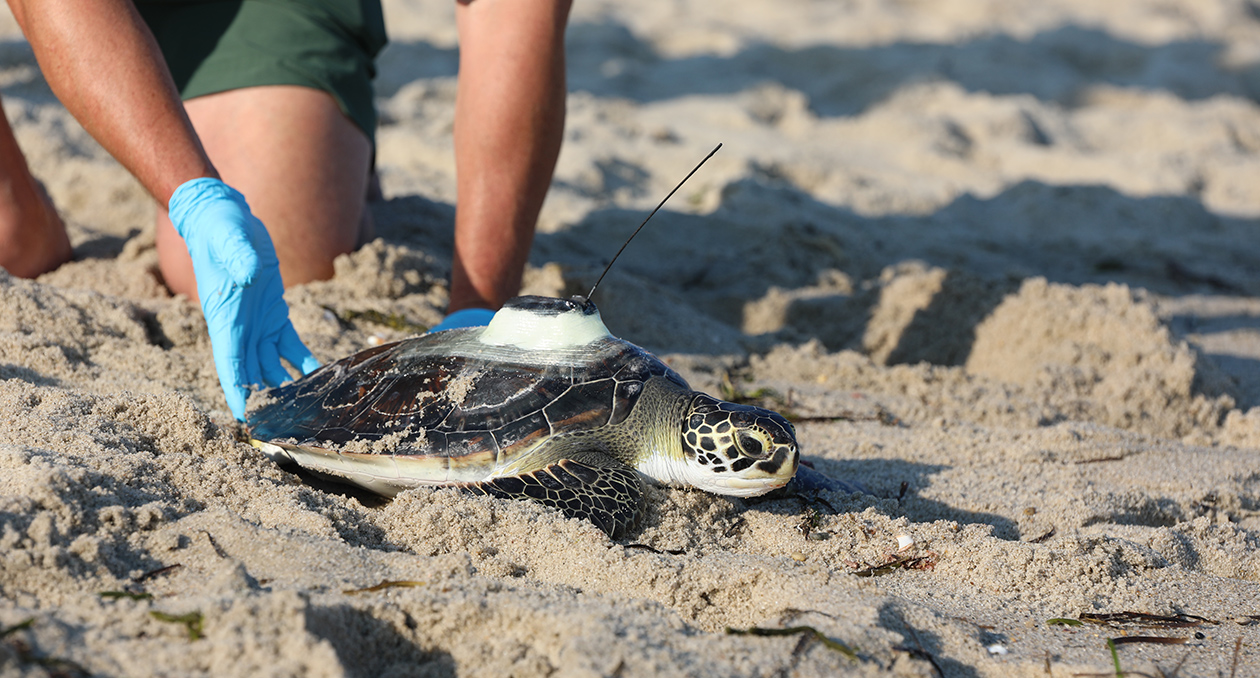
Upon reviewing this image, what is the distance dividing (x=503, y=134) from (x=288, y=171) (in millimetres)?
758

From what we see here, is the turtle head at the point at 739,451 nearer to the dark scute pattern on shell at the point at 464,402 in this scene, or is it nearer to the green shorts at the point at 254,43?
the dark scute pattern on shell at the point at 464,402

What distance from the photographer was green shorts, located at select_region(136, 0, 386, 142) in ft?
9.11

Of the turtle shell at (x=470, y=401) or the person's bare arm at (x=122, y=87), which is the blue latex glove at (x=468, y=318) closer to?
the turtle shell at (x=470, y=401)

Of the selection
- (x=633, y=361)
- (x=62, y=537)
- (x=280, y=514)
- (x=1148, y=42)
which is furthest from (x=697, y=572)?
(x=1148, y=42)

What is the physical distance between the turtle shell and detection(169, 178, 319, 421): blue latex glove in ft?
0.67

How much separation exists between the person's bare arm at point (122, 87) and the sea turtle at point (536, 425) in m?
0.64

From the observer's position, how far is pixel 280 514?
1337 mm

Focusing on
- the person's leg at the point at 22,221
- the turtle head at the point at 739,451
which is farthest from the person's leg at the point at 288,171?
the turtle head at the point at 739,451

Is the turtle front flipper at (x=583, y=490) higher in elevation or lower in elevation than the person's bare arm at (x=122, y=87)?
lower

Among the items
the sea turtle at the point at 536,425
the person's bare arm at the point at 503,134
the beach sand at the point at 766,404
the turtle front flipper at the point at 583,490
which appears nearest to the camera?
the beach sand at the point at 766,404

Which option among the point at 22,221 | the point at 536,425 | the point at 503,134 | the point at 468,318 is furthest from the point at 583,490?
the point at 22,221

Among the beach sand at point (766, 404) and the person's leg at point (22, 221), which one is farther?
the person's leg at point (22, 221)

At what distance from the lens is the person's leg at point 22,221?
252cm

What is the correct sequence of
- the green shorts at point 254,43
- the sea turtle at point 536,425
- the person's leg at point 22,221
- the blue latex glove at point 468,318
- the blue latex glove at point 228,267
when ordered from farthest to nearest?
the green shorts at point 254,43, the person's leg at point 22,221, the blue latex glove at point 468,318, the blue latex glove at point 228,267, the sea turtle at point 536,425
